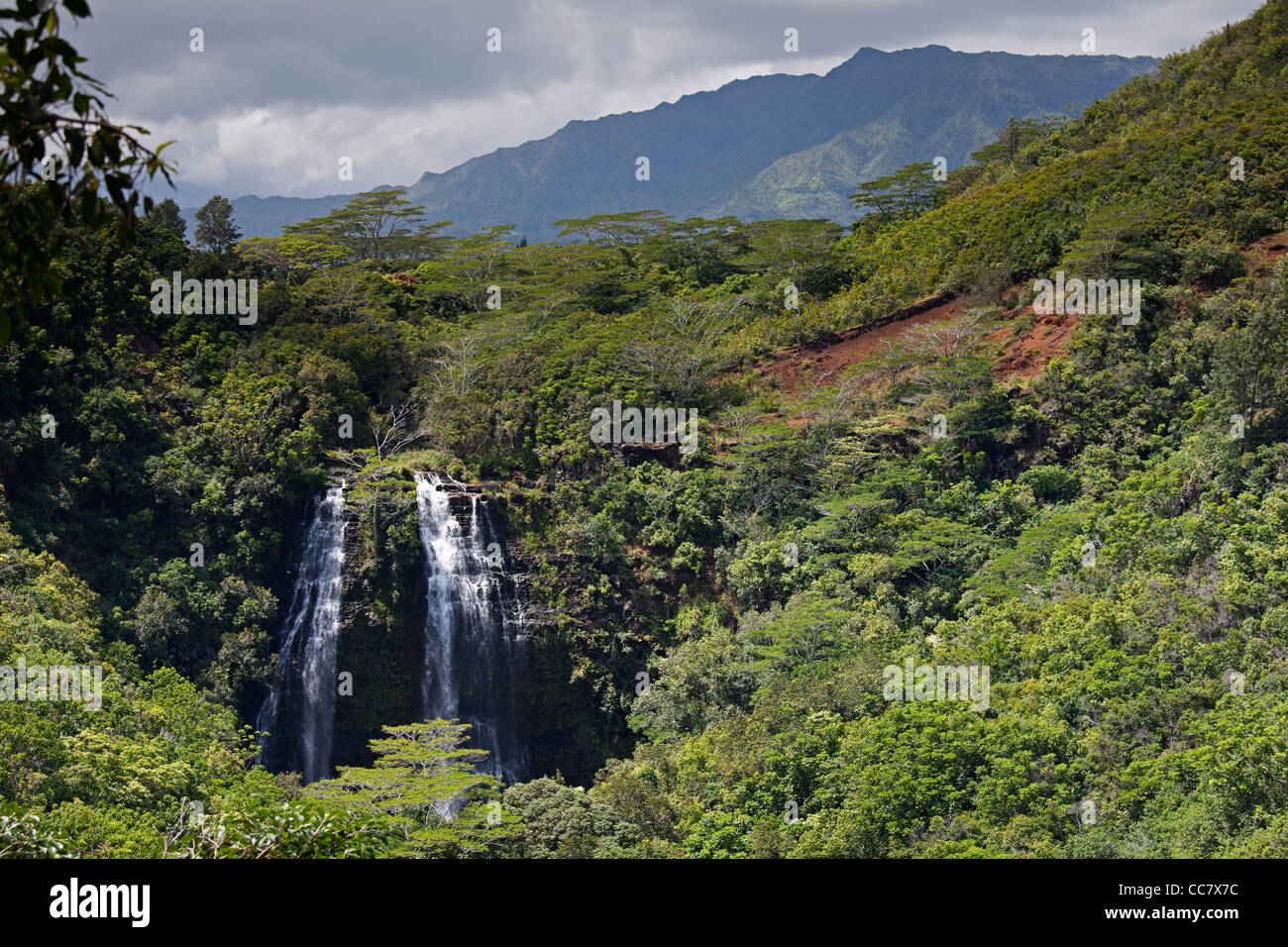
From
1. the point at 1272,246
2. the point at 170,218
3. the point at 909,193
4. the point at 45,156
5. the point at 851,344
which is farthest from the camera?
the point at 909,193

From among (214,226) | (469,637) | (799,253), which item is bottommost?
(469,637)

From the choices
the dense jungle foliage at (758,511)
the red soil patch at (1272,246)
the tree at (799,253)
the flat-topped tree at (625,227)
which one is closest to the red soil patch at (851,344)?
the dense jungle foliage at (758,511)

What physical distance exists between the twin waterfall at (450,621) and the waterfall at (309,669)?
0.08 feet

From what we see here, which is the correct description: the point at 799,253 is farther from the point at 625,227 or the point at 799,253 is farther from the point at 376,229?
the point at 376,229

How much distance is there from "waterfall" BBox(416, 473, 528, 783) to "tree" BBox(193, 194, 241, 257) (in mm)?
15306

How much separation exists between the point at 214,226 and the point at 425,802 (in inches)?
1053

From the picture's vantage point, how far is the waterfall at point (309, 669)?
84.8 feet

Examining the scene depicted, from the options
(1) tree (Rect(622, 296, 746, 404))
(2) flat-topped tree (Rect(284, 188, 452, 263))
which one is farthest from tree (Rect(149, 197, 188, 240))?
(1) tree (Rect(622, 296, 746, 404))

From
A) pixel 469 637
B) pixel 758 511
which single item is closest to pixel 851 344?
pixel 758 511

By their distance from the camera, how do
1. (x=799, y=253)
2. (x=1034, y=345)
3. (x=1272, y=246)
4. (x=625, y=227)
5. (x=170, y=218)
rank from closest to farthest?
(x=1272, y=246), (x=1034, y=345), (x=170, y=218), (x=799, y=253), (x=625, y=227)

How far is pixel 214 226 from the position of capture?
36.6 metres
